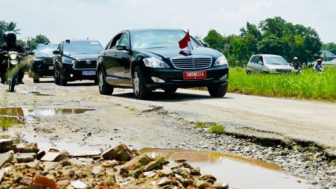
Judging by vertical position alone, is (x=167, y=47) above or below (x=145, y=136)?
above

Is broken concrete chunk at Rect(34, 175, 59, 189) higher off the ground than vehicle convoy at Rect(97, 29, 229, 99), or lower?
lower

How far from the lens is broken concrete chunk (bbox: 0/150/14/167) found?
182 inches

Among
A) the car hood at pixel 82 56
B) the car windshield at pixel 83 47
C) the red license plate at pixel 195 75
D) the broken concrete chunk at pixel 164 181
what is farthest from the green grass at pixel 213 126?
the car windshield at pixel 83 47

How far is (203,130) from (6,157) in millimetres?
2879

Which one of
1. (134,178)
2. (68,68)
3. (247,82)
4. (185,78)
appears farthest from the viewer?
(68,68)

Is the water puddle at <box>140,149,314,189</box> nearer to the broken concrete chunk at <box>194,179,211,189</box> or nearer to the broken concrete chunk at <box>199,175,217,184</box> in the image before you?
the broken concrete chunk at <box>199,175,217,184</box>

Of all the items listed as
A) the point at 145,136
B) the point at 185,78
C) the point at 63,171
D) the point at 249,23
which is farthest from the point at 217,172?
the point at 249,23

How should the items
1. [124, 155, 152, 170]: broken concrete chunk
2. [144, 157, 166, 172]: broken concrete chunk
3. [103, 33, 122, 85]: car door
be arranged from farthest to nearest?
1. [103, 33, 122, 85]: car door
2. [124, 155, 152, 170]: broken concrete chunk
3. [144, 157, 166, 172]: broken concrete chunk

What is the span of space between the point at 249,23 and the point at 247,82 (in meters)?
139

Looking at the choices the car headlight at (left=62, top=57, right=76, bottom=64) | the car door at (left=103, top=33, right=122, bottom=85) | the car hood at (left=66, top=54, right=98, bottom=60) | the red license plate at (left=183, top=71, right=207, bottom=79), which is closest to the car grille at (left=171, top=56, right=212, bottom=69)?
the red license plate at (left=183, top=71, right=207, bottom=79)

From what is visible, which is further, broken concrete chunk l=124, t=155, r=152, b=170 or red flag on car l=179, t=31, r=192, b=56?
→ red flag on car l=179, t=31, r=192, b=56

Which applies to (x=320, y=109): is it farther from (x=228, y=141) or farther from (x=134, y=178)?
(x=134, y=178)

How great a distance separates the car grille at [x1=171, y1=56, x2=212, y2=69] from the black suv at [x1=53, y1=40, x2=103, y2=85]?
8983 millimetres

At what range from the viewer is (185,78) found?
11.4 m
